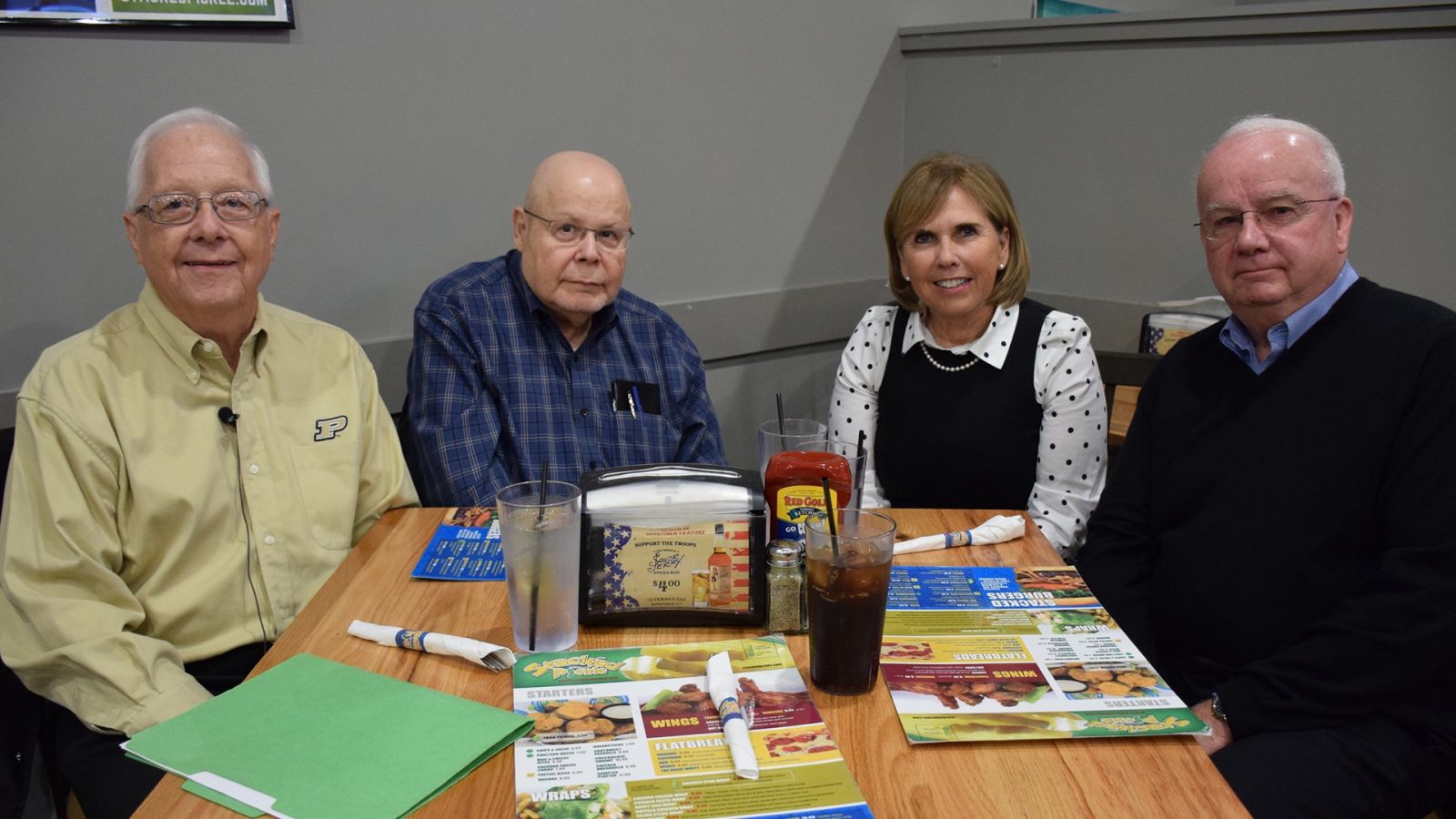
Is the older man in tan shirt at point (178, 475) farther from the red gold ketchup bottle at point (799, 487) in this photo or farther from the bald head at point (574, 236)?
the red gold ketchup bottle at point (799, 487)

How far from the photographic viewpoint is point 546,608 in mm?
1296

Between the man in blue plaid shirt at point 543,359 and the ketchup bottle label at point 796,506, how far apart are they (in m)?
0.86

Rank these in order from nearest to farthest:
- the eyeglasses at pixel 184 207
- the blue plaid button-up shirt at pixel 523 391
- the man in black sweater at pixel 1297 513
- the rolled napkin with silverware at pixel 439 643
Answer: the rolled napkin with silverware at pixel 439 643
the man in black sweater at pixel 1297 513
the eyeglasses at pixel 184 207
the blue plaid button-up shirt at pixel 523 391

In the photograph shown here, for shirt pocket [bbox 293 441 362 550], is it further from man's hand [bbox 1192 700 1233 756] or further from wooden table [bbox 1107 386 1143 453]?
wooden table [bbox 1107 386 1143 453]

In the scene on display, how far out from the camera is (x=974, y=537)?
5.46 feet

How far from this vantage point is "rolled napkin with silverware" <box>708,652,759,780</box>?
1033mm

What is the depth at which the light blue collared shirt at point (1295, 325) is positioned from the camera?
1.75 meters

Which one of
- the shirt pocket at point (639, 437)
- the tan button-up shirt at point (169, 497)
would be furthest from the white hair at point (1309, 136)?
the tan button-up shirt at point (169, 497)

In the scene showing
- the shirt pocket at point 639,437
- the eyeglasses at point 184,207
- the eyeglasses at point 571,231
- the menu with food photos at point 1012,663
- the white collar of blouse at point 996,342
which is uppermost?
the eyeglasses at point 184,207

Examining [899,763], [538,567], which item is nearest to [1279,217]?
[899,763]

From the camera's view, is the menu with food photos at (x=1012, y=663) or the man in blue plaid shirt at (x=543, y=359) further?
the man in blue plaid shirt at (x=543, y=359)

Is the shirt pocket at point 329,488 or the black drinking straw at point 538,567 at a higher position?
the black drinking straw at point 538,567

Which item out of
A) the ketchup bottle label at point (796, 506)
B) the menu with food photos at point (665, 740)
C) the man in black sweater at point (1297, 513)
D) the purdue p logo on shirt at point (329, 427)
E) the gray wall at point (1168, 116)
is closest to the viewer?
the menu with food photos at point (665, 740)

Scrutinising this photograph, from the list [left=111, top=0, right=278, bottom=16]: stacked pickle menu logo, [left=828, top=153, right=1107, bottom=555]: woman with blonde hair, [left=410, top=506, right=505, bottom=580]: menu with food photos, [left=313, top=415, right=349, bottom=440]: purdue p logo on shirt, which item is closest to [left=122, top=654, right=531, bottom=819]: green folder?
[left=410, top=506, right=505, bottom=580]: menu with food photos
